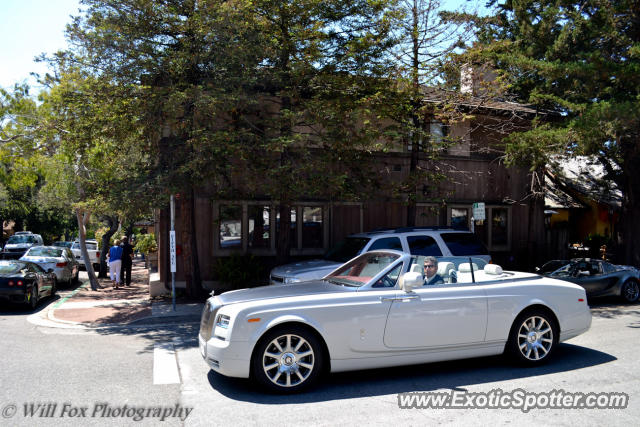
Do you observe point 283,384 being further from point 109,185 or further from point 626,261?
point 626,261

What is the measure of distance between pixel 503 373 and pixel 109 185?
33.6ft

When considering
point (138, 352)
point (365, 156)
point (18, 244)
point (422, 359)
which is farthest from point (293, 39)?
point (18, 244)

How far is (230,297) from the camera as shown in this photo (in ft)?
21.2

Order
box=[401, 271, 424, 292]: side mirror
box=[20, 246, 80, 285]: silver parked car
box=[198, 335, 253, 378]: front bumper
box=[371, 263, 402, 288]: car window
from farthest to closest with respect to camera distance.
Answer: box=[20, 246, 80, 285]: silver parked car
box=[371, 263, 402, 288]: car window
box=[401, 271, 424, 292]: side mirror
box=[198, 335, 253, 378]: front bumper

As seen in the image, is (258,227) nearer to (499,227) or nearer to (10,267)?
(10,267)

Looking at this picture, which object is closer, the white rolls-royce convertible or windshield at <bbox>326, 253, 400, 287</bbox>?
the white rolls-royce convertible

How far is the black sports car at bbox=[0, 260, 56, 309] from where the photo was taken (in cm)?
1246

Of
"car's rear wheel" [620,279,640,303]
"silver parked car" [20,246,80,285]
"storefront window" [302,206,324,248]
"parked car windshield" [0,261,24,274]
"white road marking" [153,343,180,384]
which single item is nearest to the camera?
"white road marking" [153,343,180,384]

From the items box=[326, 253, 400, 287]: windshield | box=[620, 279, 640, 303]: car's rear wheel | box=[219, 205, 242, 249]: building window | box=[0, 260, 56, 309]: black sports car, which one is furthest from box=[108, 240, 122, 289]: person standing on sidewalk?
box=[620, 279, 640, 303]: car's rear wheel

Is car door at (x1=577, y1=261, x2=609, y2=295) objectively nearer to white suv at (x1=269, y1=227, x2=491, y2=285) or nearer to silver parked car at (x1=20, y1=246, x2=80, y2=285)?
white suv at (x1=269, y1=227, x2=491, y2=285)

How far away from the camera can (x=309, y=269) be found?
10680 millimetres

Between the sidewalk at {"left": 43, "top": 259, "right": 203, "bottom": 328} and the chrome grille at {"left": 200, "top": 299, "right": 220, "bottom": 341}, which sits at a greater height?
the chrome grille at {"left": 200, "top": 299, "right": 220, "bottom": 341}

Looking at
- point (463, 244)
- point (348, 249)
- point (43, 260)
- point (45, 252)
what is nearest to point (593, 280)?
point (463, 244)

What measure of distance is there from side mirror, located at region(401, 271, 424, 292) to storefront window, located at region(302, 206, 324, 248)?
35.4ft
